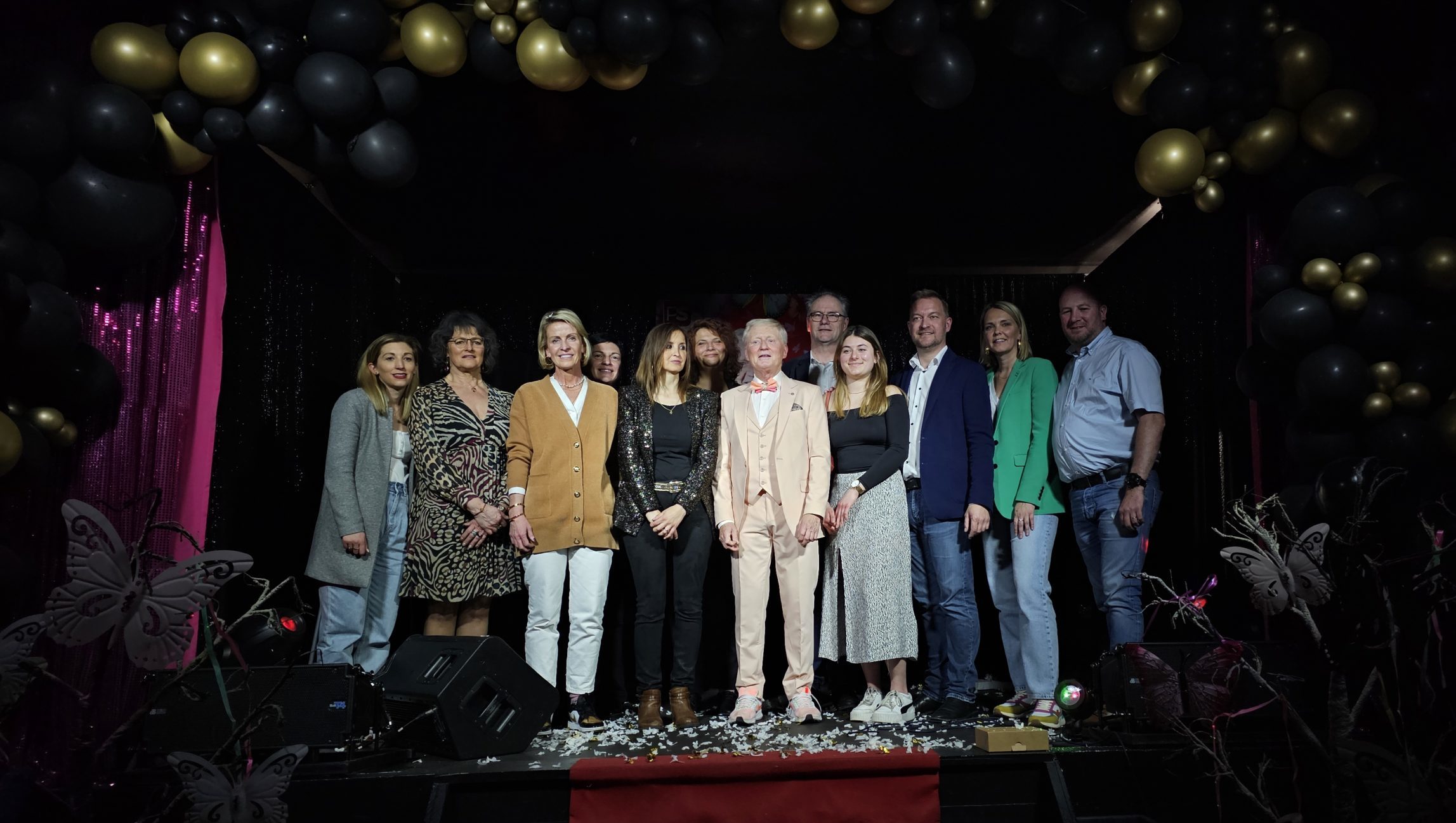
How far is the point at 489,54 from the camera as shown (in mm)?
3730

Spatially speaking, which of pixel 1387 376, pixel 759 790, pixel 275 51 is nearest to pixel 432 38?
pixel 275 51

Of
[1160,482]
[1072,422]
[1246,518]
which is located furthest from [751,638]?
[1160,482]

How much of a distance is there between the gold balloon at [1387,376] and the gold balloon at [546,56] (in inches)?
116

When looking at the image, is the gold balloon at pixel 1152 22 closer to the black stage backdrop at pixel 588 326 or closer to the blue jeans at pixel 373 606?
the black stage backdrop at pixel 588 326

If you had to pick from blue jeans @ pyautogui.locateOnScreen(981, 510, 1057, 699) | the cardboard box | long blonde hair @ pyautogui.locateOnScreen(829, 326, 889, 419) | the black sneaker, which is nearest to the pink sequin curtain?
the black sneaker

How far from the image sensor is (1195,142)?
375 centimetres

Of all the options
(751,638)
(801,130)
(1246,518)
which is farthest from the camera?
(801,130)

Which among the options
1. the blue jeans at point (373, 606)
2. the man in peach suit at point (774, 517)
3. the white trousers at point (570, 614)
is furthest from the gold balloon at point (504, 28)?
the white trousers at point (570, 614)

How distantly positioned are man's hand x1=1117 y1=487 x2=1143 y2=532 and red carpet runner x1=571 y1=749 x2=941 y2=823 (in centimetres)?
125

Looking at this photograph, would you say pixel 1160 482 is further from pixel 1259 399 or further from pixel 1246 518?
pixel 1246 518

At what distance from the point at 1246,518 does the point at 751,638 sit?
6.46 feet

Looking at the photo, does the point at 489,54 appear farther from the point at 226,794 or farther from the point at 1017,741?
the point at 1017,741

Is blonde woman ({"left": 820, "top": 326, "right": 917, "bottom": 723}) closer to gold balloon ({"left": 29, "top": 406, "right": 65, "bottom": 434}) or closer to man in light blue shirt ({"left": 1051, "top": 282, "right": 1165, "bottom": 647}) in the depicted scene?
man in light blue shirt ({"left": 1051, "top": 282, "right": 1165, "bottom": 647})

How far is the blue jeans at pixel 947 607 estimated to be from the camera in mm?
3979
